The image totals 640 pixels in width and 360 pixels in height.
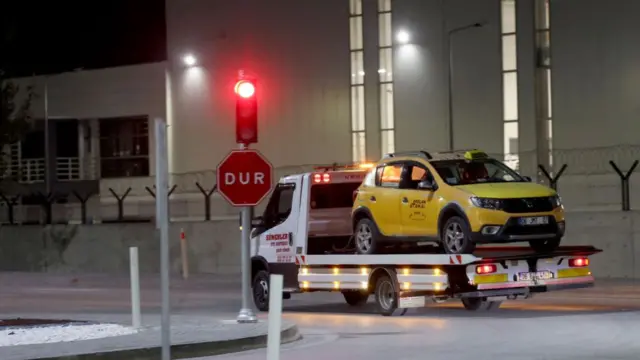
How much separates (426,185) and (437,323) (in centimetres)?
235

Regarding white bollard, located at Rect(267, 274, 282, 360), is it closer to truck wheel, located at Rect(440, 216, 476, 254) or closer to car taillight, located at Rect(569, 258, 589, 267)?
truck wheel, located at Rect(440, 216, 476, 254)

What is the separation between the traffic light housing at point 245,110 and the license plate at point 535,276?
452 cm

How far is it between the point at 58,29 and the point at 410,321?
4157 centimetres

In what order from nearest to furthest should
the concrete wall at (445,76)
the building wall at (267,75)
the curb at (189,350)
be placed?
the curb at (189,350) < the concrete wall at (445,76) < the building wall at (267,75)

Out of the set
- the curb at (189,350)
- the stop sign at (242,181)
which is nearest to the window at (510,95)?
the stop sign at (242,181)

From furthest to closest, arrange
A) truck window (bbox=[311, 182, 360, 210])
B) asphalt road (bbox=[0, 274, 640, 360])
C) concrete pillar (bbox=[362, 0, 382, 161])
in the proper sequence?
concrete pillar (bbox=[362, 0, 382, 161]) < truck window (bbox=[311, 182, 360, 210]) < asphalt road (bbox=[0, 274, 640, 360])

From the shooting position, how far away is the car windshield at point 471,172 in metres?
19.6

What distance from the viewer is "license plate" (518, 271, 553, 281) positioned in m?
18.8

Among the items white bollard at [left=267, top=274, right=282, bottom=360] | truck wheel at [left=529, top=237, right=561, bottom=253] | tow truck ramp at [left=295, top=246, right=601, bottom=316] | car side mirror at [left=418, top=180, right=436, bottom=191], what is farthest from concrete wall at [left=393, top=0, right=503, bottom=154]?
white bollard at [left=267, top=274, right=282, bottom=360]

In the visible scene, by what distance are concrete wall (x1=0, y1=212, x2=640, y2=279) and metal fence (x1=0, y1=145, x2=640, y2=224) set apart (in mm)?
A: 630

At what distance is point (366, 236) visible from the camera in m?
20.8

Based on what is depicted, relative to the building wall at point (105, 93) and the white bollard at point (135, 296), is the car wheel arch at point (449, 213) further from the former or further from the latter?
the building wall at point (105, 93)

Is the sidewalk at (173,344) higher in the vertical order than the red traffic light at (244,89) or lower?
lower

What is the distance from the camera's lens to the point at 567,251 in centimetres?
1930
